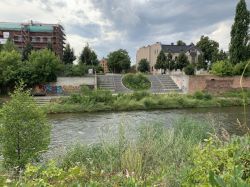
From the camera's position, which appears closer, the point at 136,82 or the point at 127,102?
the point at 127,102

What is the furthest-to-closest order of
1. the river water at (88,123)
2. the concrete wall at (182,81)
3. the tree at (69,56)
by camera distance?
1. the tree at (69,56)
2. the concrete wall at (182,81)
3. the river water at (88,123)

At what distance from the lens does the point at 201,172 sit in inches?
122

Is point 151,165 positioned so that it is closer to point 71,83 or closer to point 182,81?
point 71,83

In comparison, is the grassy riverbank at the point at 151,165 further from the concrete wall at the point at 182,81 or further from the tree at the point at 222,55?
the tree at the point at 222,55

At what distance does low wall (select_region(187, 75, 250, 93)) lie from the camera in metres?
39.1

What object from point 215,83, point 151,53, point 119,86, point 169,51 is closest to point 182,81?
point 215,83

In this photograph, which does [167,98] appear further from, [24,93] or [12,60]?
[24,93]

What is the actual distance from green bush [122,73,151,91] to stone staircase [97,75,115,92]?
161cm

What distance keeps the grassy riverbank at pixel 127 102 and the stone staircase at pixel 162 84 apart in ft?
21.4

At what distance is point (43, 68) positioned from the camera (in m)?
37.6

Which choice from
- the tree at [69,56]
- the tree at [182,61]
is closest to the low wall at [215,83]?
the tree at [182,61]

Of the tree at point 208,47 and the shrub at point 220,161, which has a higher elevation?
the tree at point 208,47

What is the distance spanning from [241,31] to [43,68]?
21.3 metres

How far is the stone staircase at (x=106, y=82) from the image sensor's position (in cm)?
3959
